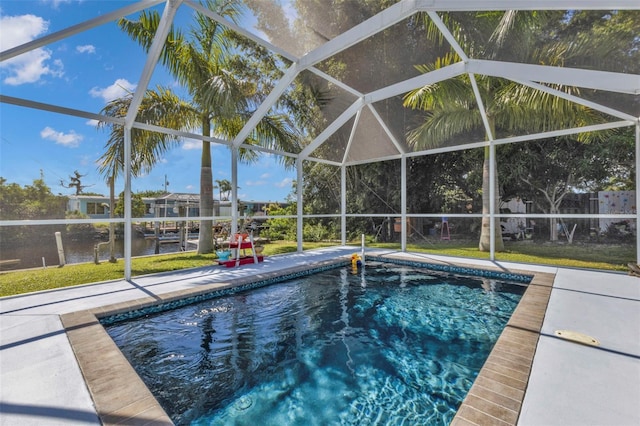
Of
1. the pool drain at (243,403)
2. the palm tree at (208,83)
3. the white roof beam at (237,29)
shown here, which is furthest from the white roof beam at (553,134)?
the pool drain at (243,403)

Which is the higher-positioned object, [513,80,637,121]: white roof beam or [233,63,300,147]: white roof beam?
[233,63,300,147]: white roof beam

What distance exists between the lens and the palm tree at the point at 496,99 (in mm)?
4680

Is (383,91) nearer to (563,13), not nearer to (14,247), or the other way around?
(563,13)

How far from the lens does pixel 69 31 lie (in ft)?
13.3

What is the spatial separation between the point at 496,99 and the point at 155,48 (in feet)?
24.3

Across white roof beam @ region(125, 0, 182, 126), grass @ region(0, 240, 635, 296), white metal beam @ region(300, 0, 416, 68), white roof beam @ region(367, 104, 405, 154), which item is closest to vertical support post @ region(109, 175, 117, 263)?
grass @ region(0, 240, 635, 296)

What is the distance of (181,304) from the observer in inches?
200

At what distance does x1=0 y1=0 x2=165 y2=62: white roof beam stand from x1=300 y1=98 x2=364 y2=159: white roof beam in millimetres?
4727

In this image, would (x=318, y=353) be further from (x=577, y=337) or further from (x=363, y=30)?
(x=363, y=30)

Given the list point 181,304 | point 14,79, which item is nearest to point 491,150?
point 181,304

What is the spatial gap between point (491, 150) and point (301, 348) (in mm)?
7202

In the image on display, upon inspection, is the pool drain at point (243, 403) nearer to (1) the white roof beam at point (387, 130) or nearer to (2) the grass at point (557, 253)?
(1) the white roof beam at point (387, 130)

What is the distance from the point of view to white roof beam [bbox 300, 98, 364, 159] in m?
7.82

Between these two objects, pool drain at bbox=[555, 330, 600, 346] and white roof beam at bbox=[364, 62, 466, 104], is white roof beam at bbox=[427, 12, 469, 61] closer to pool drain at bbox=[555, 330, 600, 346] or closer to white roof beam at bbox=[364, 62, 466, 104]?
white roof beam at bbox=[364, 62, 466, 104]
